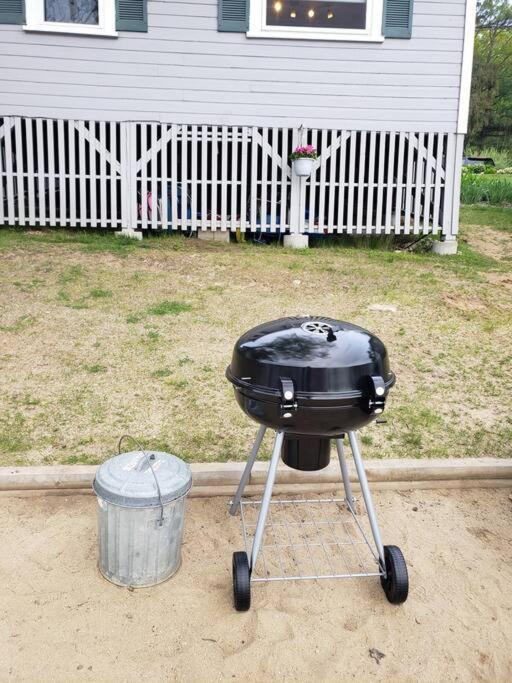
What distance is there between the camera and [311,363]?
2625 mm

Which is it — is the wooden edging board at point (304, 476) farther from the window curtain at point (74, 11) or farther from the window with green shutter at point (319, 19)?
the window curtain at point (74, 11)

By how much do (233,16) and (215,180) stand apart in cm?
236

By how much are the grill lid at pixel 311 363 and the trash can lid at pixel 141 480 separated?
497 millimetres

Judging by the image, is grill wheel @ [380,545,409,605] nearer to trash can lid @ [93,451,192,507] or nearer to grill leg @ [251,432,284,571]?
grill leg @ [251,432,284,571]

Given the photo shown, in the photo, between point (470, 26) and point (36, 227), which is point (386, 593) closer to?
point (36, 227)

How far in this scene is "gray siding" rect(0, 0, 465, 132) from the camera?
30.0 feet

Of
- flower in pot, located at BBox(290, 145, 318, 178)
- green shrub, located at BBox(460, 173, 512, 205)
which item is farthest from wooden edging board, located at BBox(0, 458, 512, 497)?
green shrub, located at BBox(460, 173, 512, 205)

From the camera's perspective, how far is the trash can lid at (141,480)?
272cm

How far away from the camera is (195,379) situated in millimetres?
5031

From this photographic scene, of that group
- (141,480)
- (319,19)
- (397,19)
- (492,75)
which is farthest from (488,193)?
(492,75)

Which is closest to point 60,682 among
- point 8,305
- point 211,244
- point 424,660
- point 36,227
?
point 424,660

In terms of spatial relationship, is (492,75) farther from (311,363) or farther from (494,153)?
(311,363)

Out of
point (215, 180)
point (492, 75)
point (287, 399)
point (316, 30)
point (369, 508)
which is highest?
point (492, 75)

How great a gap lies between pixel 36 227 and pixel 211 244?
8.79 ft
